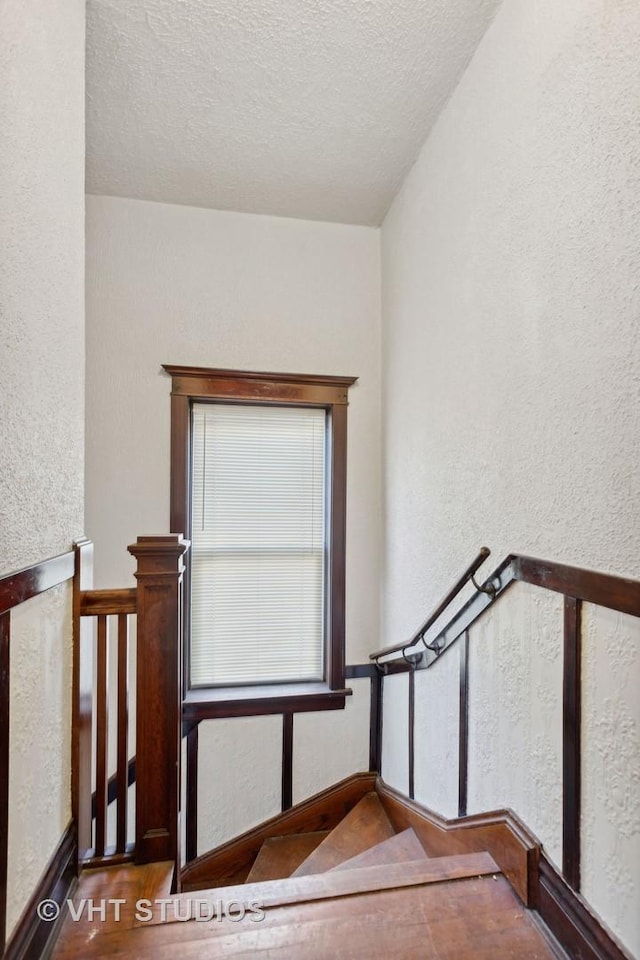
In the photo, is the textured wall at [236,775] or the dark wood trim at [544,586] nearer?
the dark wood trim at [544,586]

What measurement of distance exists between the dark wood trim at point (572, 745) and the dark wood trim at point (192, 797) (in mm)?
2054

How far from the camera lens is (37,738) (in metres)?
1.18

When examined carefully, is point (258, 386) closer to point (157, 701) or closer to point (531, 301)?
point (531, 301)

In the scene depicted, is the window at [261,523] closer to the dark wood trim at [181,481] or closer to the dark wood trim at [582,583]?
the dark wood trim at [181,481]

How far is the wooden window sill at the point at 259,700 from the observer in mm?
2713

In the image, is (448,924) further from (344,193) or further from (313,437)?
(344,193)

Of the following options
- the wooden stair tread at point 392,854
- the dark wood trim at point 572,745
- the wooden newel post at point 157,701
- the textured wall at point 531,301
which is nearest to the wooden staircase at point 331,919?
the wooden newel post at point 157,701

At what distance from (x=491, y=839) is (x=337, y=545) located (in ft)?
5.41

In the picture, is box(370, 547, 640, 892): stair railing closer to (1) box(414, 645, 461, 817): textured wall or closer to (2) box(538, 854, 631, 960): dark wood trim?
(2) box(538, 854, 631, 960): dark wood trim

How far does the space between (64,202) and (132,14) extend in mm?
901

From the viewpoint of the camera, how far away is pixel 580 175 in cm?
125

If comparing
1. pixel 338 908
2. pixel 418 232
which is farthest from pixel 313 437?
pixel 338 908

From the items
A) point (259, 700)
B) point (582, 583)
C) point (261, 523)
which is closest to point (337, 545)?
point (261, 523)

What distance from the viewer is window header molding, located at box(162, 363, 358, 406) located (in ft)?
9.12
